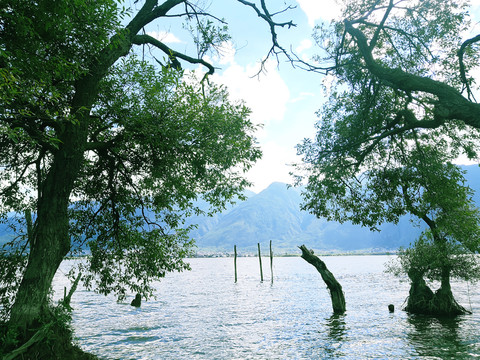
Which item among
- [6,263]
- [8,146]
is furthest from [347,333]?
[8,146]

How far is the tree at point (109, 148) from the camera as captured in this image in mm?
9375

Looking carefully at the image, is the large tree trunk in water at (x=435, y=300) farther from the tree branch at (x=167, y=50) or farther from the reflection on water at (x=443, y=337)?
the tree branch at (x=167, y=50)

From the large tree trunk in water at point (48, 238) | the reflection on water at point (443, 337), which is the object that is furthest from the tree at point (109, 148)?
the reflection on water at point (443, 337)

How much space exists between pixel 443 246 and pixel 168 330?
1931 centimetres

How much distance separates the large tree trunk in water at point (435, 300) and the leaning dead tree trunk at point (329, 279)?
5.42 metres

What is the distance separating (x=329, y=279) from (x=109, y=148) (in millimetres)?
19912

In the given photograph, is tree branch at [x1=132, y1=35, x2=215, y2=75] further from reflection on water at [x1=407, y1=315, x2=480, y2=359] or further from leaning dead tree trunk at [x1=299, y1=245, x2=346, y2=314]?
leaning dead tree trunk at [x1=299, y1=245, x2=346, y2=314]

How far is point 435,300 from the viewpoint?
25.2 meters

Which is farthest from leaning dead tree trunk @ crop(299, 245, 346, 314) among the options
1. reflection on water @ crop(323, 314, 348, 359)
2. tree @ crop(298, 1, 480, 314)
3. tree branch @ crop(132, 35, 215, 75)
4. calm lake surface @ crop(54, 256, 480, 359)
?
tree branch @ crop(132, 35, 215, 75)

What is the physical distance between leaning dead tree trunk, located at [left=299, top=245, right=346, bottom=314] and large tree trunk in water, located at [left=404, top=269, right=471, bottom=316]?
5.42 m

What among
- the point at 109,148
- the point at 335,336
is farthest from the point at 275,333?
the point at 109,148

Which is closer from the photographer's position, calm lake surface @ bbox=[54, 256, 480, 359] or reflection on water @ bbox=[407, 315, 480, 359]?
reflection on water @ bbox=[407, 315, 480, 359]

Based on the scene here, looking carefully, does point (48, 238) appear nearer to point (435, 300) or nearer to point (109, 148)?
point (109, 148)

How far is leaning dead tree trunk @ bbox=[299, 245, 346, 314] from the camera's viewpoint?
27.0 metres
